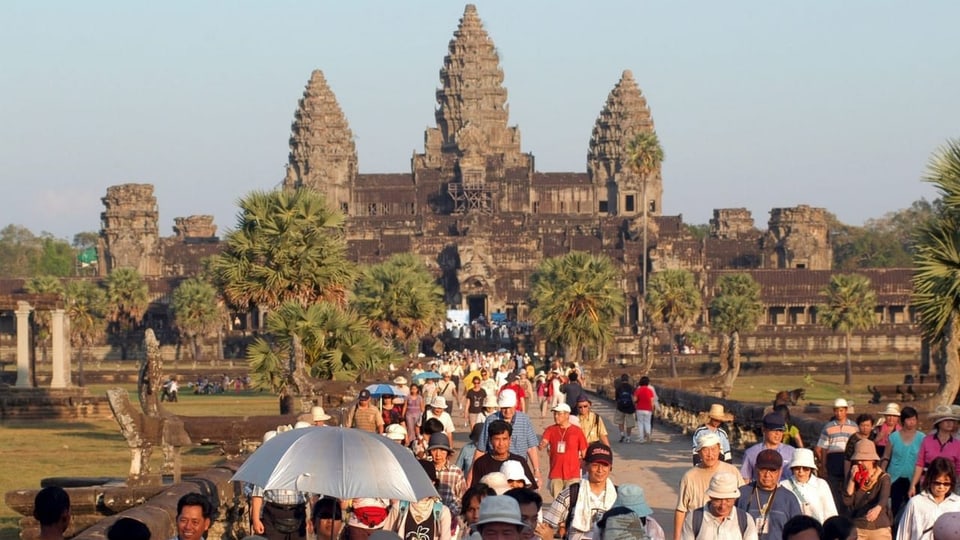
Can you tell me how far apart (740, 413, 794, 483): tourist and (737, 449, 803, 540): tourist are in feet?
3.92

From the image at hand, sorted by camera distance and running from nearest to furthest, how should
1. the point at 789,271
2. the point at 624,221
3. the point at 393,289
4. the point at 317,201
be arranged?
the point at 317,201
the point at 393,289
the point at 789,271
the point at 624,221

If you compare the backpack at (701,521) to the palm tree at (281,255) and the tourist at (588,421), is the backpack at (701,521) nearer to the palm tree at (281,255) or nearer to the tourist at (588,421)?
the tourist at (588,421)

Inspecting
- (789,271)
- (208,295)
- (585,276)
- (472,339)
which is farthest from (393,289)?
(789,271)

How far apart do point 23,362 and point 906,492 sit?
40891 mm

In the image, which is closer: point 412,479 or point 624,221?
point 412,479

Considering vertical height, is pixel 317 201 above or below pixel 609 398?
above

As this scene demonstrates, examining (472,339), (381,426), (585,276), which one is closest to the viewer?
(381,426)

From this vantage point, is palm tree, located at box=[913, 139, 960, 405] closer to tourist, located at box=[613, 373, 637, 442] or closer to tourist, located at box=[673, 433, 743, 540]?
tourist, located at box=[613, 373, 637, 442]

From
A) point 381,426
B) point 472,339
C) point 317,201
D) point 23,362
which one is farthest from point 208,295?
point 381,426

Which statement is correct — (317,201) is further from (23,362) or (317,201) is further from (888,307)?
(888,307)

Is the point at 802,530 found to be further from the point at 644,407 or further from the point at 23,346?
the point at 23,346

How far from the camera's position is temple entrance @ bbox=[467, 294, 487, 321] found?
123 m

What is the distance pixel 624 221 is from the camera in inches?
5246

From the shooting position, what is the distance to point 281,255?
37.5m
